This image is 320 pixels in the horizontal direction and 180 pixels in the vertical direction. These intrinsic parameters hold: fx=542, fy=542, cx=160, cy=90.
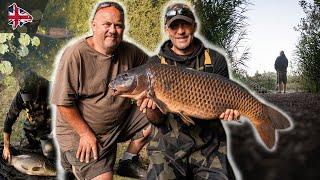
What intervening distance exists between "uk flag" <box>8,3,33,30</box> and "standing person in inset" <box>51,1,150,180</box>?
4.41ft

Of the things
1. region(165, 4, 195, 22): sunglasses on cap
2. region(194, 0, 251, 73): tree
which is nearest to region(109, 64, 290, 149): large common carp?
region(165, 4, 195, 22): sunglasses on cap

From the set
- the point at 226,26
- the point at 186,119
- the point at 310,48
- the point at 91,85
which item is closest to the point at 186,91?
the point at 186,119

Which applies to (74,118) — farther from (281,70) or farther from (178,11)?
(281,70)

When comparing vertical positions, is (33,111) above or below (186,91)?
below

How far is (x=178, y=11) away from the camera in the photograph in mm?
2123

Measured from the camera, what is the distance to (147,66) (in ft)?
6.91

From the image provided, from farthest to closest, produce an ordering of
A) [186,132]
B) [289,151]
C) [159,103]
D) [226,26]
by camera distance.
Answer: [289,151] → [226,26] → [186,132] → [159,103]

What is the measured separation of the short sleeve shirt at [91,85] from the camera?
2.51 metres

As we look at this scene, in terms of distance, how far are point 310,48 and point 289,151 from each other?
0.86 m

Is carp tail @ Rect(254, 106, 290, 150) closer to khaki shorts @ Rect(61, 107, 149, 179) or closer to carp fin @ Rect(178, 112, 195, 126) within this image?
carp fin @ Rect(178, 112, 195, 126)

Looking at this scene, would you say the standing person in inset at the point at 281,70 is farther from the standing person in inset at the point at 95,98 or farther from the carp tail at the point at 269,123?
the carp tail at the point at 269,123

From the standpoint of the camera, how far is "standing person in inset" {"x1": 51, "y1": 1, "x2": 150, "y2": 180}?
8.18 feet

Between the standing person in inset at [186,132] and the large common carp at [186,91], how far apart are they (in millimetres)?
41

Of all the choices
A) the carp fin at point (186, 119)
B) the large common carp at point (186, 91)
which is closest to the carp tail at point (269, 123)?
the large common carp at point (186, 91)
